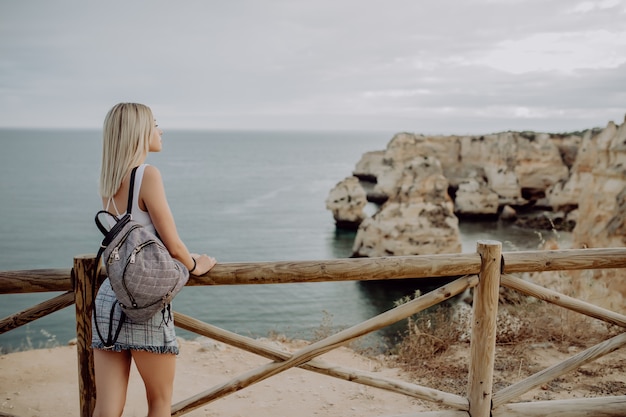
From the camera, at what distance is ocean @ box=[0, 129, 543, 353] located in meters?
22.8

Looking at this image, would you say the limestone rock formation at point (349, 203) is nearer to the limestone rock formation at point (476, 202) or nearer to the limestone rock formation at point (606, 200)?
the limestone rock formation at point (476, 202)

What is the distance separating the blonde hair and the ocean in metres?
5.57

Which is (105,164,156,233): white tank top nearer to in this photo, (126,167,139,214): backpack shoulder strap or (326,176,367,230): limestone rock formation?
(126,167,139,214): backpack shoulder strap

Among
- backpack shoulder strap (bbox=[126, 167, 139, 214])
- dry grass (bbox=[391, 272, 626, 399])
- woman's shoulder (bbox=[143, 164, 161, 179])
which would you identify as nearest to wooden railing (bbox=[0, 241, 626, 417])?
backpack shoulder strap (bbox=[126, 167, 139, 214])

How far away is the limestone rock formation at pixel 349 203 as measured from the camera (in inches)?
1809

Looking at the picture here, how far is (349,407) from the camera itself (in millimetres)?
5059

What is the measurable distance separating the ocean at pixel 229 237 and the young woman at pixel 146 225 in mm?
5074

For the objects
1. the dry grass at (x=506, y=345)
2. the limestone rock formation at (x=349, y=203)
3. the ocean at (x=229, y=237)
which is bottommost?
the ocean at (x=229, y=237)

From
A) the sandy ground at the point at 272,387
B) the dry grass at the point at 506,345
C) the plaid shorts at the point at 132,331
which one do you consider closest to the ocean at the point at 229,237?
the sandy ground at the point at 272,387

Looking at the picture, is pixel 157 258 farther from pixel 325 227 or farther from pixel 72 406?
pixel 325 227

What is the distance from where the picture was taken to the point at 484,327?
11.8 feet

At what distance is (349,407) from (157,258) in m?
3.39

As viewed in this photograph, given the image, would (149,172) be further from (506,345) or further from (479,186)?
(479,186)

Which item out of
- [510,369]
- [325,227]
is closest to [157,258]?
[510,369]
